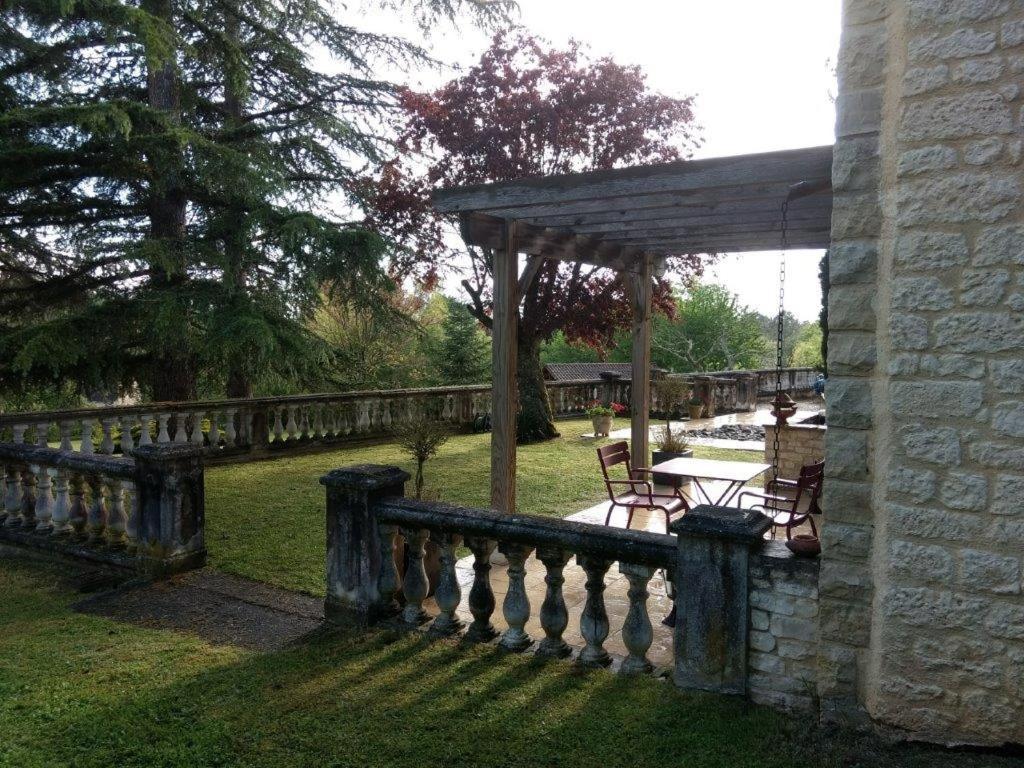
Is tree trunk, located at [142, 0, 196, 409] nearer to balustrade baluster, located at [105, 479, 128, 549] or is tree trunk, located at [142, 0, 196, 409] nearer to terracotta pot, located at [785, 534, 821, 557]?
balustrade baluster, located at [105, 479, 128, 549]

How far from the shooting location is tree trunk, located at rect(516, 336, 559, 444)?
12.1 m

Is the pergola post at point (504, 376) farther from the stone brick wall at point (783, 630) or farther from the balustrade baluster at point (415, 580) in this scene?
the stone brick wall at point (783, 630)

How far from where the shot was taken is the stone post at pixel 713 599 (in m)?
2.93

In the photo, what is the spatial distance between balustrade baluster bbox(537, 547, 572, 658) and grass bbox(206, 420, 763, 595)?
1.63 m

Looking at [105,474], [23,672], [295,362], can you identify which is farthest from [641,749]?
[295,362]

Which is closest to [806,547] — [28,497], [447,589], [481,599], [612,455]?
[481,599]

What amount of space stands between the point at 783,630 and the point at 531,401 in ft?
30.8

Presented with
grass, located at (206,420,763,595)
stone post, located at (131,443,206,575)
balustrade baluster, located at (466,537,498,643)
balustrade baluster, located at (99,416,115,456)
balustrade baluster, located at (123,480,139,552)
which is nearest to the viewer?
balustrade baluster, located at (466,537,498,643)

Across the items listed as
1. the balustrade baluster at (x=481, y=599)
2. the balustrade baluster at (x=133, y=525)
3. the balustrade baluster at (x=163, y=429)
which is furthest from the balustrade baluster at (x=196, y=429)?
the balustrade baluster at (x=481, y=599)

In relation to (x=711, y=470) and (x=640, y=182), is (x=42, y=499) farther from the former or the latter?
(x=711, y=470)

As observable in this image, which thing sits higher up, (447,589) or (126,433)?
(126,433)

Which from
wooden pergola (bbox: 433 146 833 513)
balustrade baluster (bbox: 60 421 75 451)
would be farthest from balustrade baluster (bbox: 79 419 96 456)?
wooden pergola (bbox: 433 146 833 513)

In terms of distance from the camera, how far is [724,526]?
2.96 metres

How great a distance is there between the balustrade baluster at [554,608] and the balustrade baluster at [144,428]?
20.9 feet
